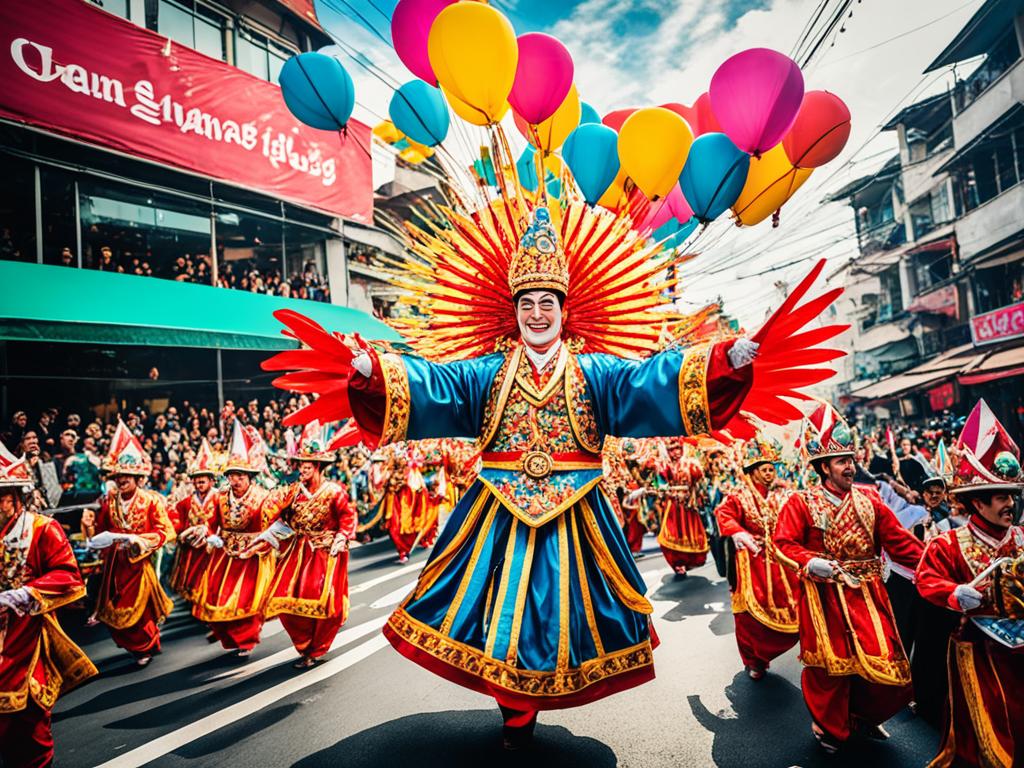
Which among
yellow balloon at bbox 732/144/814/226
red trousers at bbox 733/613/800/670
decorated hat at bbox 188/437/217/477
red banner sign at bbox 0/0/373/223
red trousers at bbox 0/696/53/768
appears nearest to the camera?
red trousers at bbox 0/696/53/768

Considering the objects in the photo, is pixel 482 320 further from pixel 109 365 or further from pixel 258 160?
pixel 258 160

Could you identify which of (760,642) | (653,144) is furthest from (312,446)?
(760,642)

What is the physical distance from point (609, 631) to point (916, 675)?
90.7 inches

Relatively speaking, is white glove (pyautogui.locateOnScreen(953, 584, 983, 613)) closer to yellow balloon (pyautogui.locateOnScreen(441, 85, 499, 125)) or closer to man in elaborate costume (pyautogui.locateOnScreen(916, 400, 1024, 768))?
man in elaborate costume (pyautogui.locateOnScreen(916, 400, 1024, 768))

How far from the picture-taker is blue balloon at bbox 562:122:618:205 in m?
4.03

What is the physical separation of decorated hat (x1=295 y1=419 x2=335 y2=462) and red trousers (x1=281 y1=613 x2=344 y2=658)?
1349 millimetres

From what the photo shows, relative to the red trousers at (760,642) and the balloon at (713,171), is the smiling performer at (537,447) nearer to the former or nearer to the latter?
the balloon at (713,171)

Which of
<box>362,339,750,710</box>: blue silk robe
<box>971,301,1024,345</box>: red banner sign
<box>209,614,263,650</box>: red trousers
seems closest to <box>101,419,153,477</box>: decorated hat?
<box>209,614,263,650</box>: red trousers

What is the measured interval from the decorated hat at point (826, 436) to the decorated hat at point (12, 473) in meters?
4.73

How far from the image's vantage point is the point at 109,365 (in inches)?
458

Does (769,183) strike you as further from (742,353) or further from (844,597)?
(844,597)

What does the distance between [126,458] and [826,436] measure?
5906 millimetres

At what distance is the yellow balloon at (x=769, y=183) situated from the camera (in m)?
4.66

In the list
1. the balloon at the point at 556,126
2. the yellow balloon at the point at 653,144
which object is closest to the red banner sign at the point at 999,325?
the balloon at the point at 556,126
